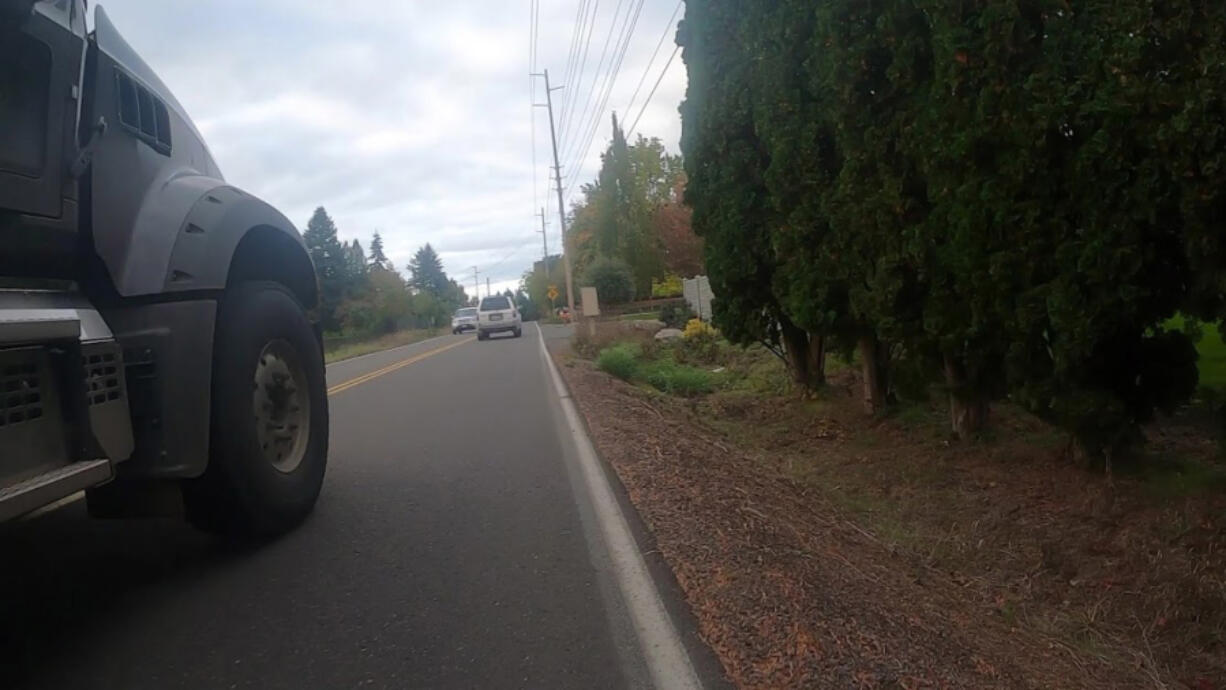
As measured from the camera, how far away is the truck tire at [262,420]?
4.75 m

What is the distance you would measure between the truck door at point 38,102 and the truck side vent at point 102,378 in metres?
0.58

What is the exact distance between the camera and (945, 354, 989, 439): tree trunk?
331 inches

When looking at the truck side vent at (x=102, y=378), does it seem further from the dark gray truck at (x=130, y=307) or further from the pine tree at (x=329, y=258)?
the pine tree at (x=329, y=258)

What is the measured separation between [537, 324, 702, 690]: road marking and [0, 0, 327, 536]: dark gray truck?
183 cm

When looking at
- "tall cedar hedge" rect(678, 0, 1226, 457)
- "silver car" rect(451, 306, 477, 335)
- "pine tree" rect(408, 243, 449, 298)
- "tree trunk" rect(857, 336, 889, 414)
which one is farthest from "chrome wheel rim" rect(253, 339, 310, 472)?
"pine tree" rect(408, 243, 449, 298)

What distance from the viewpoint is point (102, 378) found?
3809 mm

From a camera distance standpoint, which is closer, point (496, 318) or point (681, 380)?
point (681, 380)

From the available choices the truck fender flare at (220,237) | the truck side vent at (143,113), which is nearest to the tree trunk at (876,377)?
the truck fender flare at (220,237)

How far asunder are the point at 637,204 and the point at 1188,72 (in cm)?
5799

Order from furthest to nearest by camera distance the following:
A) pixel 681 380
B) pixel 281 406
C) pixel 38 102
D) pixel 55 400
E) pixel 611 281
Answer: pixel 611 281 → pixel 681 380 → pixel 281 406 → pixel 38 102 → pixel 55 400

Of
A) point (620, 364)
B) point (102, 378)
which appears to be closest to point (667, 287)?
point (620, 364)

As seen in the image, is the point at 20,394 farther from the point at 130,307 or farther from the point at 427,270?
the point at 427,270

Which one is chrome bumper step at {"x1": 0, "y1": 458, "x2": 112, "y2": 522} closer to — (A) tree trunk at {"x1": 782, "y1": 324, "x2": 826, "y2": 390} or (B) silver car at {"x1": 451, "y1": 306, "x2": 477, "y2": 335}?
(A) tree trunk at {"x1": 782, "y1": 324, "x2": 826, "y2": 390}

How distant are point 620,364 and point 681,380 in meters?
2.26
